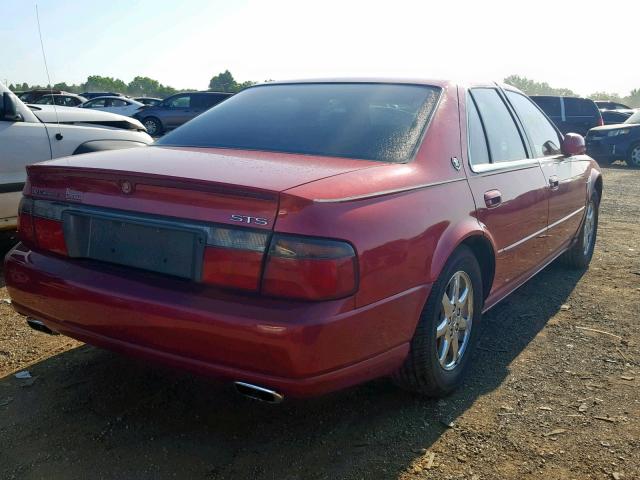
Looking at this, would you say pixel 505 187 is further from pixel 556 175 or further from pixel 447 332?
pixel 556 175

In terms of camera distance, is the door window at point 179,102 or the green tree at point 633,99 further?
the green tree at point 633,99

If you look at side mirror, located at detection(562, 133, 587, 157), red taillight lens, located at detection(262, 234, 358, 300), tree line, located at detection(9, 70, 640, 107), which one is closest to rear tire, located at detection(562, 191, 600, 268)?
side mirror, located at detection(562, 133, 587, 157)

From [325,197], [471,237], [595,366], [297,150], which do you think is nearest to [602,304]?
[595,366]

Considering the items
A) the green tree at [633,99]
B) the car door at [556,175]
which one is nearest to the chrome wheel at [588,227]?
the car door at [556,175]

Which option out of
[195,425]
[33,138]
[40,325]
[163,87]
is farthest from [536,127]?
[163,87]

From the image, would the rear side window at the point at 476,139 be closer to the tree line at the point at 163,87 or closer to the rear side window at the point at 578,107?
the rear side window at the point at 578,107

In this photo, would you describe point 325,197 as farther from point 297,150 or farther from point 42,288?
point 42,288

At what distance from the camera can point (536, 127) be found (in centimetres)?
467

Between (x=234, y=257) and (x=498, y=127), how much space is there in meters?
2.23

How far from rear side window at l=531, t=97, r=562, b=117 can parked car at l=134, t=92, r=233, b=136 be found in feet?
35.7

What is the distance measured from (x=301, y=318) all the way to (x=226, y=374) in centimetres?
37

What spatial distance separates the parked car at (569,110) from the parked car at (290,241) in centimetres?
1647

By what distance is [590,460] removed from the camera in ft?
8.72

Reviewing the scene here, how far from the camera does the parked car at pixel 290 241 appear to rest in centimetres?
229
